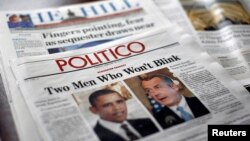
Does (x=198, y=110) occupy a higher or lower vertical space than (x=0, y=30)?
lower

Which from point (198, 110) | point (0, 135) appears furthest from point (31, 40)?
point (198, 110)

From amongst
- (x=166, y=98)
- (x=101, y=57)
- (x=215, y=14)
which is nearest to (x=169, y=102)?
(x=166, y=98)

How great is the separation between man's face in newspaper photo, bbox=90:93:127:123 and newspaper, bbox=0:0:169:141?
0.12 metres

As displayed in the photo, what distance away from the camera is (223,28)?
1.68 feet

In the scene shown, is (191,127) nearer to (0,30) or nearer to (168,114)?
(168,114)

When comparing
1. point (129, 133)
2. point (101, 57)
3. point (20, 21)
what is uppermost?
point (20, 21)

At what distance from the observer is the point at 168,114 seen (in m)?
0.37

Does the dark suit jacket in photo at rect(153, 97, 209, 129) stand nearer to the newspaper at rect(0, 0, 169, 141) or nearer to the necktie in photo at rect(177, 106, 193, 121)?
the necktie in photo at rect(177, 106, 193, 121)

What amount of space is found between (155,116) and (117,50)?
136mm

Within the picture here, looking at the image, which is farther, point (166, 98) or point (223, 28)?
point (223, 28)

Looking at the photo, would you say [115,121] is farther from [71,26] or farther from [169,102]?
[71,26]

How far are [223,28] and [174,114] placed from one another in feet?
0.72

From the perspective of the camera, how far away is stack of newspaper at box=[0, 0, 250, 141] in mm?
354

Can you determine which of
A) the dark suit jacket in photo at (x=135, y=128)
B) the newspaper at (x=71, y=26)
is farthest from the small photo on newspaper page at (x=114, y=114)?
the newspaper at (x=71, y=26)
